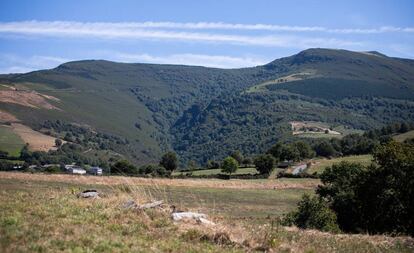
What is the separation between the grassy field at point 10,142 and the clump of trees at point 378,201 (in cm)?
13277

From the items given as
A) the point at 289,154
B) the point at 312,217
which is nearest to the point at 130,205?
the point at 312,217

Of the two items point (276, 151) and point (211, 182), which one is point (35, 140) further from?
point (211, 182)

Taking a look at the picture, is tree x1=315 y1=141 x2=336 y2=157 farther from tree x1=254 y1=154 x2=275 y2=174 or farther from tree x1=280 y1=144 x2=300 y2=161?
tree x1=254 y1=154 x2=275 y2=174

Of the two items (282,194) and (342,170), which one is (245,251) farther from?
(282,194)

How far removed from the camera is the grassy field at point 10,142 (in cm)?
14850

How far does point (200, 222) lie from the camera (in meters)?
12.1

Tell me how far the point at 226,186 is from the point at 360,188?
124 ft

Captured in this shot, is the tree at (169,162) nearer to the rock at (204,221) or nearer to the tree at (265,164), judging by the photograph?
the tree at (265,164)

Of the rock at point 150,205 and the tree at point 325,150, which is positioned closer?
the rock at point 150,205

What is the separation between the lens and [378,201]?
106 ft

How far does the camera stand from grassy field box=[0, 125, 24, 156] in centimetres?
14850

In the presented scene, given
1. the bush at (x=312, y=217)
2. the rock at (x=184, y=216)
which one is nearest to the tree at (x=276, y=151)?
the bush at (x=312, y=217)

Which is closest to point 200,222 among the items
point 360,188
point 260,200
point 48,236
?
point 48,236

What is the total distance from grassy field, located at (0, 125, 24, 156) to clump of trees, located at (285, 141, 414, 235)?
132774mm
